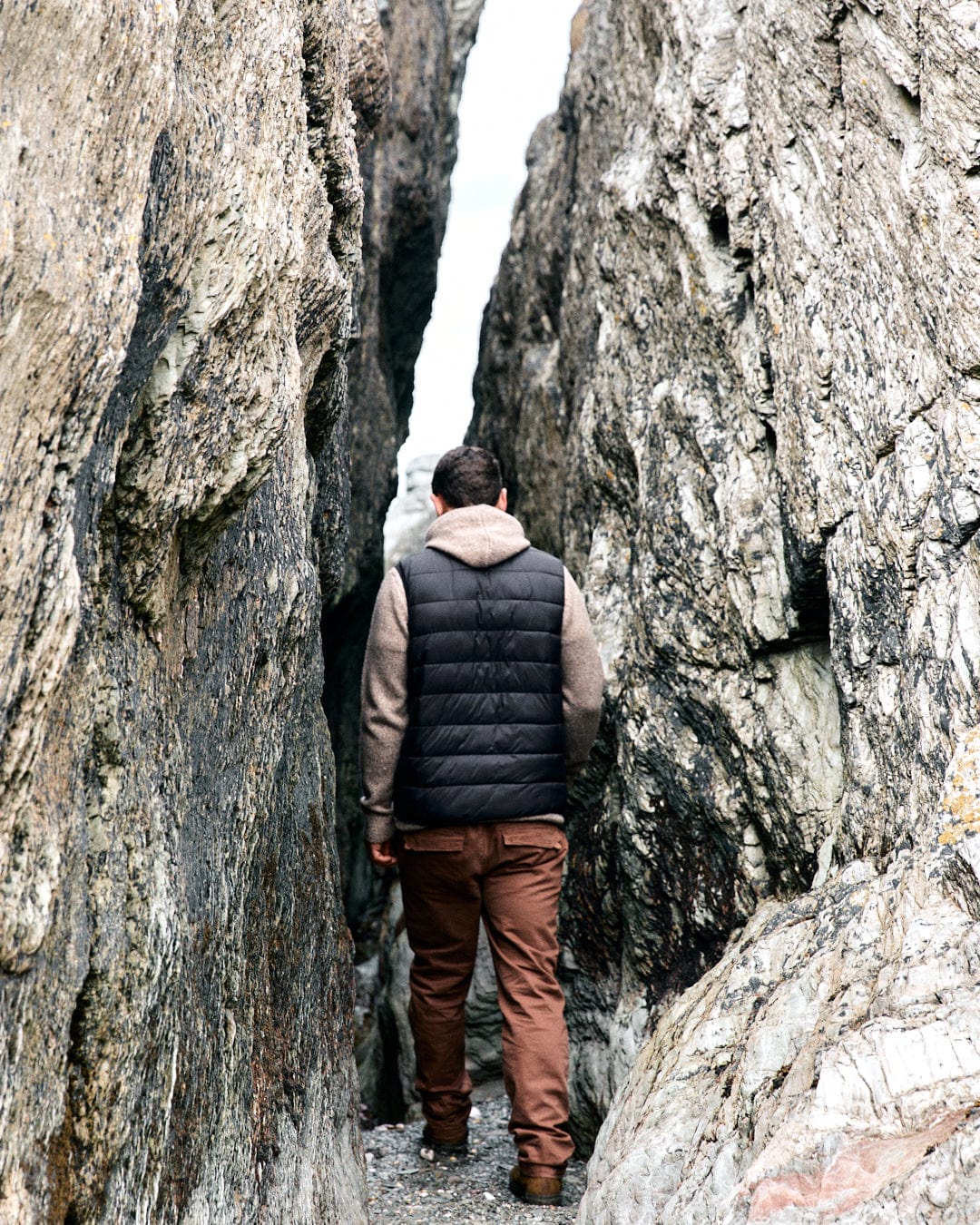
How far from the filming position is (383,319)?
16938 mm

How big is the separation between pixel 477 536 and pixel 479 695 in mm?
1011

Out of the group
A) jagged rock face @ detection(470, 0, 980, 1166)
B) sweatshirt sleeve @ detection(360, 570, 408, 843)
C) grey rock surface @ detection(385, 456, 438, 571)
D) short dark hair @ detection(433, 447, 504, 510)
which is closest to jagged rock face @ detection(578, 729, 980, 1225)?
jagged rock face @ detection(470, 0, 980, 1166)

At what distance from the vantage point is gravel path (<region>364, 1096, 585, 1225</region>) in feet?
23.0

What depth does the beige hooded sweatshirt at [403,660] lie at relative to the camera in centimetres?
750

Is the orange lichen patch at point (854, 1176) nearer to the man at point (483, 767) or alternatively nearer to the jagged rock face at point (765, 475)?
the jagged rock face at point (765, 475)

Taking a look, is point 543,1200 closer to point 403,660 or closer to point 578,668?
point 578,668

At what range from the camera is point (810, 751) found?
734 centimetres

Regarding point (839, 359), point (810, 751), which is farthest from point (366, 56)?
point (810, 751)

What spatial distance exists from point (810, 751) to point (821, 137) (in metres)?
3.91

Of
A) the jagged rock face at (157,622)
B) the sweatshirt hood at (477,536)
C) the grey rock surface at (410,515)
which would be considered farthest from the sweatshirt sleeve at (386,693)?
the grey rock surface at (410,515)

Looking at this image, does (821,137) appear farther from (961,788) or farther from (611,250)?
(961,788)

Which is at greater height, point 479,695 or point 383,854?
point 479,695

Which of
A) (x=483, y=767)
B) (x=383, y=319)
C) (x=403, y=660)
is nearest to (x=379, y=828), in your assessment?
(x=483, y=767)

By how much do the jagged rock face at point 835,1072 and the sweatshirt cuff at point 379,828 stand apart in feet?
7.23
